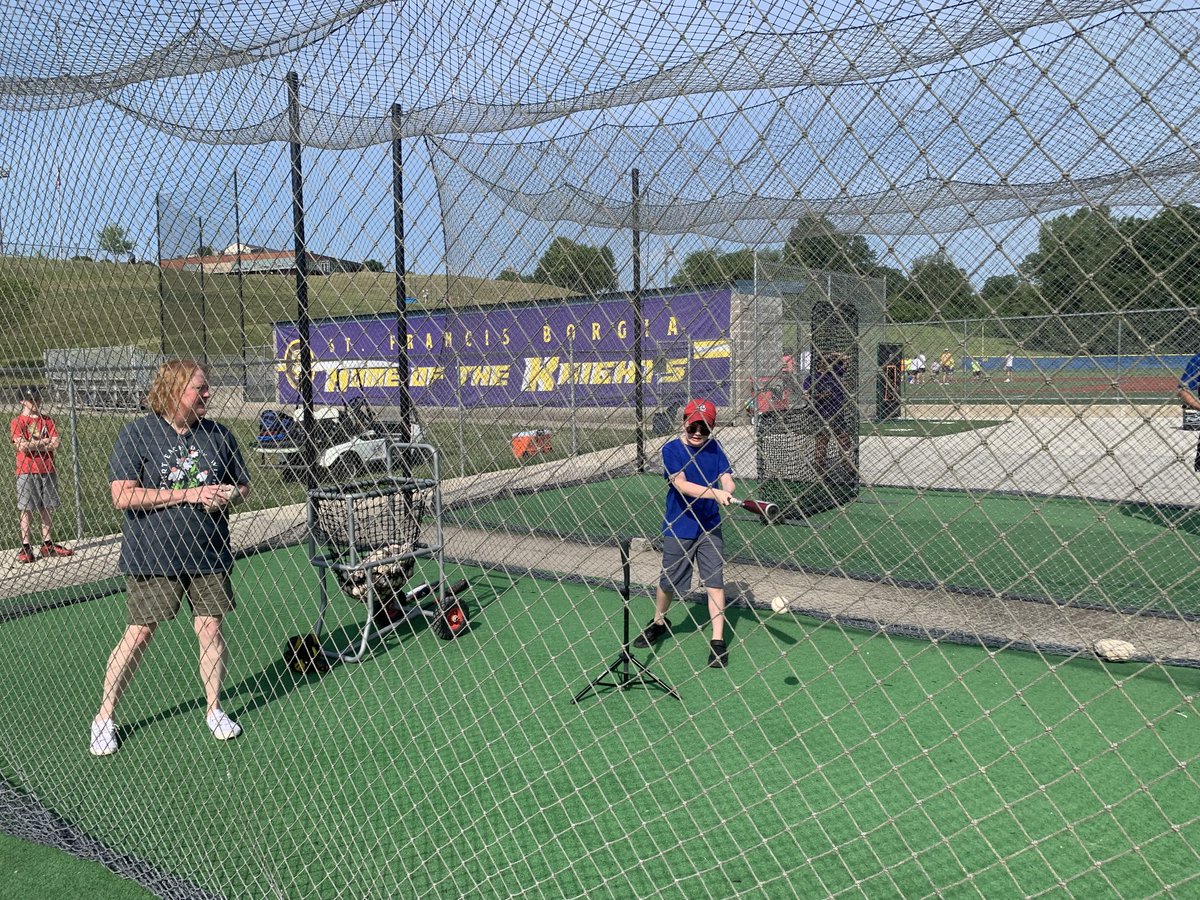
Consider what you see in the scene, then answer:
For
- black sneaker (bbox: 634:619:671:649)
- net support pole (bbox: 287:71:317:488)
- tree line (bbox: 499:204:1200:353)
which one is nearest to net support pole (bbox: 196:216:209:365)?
net support pole (bbox: 287:71:317:488)

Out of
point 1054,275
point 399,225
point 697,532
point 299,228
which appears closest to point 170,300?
point 299,228

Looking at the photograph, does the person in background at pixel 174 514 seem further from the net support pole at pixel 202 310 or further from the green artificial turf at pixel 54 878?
the green artificial turf at pixel 54 878

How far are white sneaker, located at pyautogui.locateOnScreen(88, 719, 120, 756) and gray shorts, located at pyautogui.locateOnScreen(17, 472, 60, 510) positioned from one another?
4.02 metres

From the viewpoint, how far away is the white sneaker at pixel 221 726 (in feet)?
11.8

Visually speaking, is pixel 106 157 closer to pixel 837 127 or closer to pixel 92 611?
pixel 837 127

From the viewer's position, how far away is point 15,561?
6.78m

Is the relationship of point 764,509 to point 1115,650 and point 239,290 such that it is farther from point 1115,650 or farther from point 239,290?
point 1115,650

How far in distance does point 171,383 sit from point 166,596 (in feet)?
2.92

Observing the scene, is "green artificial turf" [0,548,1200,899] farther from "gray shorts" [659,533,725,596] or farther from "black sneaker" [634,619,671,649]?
"gray shorts" [659,533,725,596]

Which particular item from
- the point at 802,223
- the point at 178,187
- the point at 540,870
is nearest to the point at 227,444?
the point at 178,187

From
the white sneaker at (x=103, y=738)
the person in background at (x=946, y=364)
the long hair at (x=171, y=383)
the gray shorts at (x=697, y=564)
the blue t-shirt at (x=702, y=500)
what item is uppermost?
the long hair at (x=171, y=383)

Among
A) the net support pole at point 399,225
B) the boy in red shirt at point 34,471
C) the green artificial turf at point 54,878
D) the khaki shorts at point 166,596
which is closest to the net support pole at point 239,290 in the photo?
the net support pole at point 399,225

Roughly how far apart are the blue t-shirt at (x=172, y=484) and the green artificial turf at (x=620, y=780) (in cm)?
79

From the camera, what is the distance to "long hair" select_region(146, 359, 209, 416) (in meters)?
3.38
